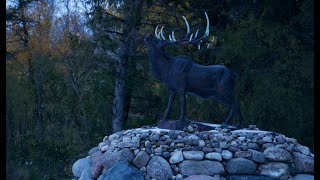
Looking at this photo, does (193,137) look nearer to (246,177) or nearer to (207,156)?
(207,156)

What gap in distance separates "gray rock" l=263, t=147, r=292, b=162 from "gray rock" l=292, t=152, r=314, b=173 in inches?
7.2

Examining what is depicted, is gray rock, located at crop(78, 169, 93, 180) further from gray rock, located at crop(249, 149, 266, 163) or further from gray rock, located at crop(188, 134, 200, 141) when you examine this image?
gray rock, located at crop(249, 149, 266, 163)

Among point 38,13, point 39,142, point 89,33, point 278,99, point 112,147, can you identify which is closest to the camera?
point 112,147

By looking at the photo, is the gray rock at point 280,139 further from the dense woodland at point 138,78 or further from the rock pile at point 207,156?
the dense woodland at point 138,78

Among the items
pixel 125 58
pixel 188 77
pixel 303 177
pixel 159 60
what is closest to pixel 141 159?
pixel 188 77

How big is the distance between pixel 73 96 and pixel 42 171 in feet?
6.39

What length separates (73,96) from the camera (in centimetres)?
1096

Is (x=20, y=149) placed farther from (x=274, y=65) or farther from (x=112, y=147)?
(x=274, y=65)

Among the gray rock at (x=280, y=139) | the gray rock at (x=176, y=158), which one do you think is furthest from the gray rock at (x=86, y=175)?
the gray rock at (x=280, y=139)

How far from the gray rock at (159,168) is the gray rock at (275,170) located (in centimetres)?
118

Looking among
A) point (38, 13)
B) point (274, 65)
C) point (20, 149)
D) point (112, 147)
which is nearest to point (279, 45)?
point (274, 65)

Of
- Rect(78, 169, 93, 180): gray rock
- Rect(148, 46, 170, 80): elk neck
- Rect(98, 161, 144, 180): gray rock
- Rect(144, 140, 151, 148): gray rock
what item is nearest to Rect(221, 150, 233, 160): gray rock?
Rect(144, 140, 151, 148): gray rock

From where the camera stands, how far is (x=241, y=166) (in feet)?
19.3

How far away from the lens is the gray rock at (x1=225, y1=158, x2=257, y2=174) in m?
5.87
